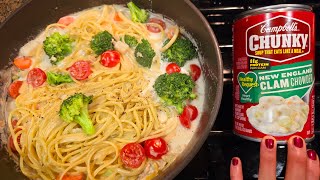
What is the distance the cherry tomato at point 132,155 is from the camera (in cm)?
228

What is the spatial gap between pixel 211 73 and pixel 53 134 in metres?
1.24

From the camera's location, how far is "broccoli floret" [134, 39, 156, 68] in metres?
2.48

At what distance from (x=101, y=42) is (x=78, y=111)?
23.0 inches

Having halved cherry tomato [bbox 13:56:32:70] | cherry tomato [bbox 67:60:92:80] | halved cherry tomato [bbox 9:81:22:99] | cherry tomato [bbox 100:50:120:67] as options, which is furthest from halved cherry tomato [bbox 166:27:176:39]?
halved cherry tomato [bbox 9:81:22:99]

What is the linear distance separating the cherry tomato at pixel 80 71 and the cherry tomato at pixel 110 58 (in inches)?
5.0

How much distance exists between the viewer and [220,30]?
292cm

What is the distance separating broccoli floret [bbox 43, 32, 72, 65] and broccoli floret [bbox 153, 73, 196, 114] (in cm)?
80

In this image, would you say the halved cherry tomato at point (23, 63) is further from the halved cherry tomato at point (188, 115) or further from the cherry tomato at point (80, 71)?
the halved cherry tomato at point (188, 115)

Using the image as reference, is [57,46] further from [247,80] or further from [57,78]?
[247,80]

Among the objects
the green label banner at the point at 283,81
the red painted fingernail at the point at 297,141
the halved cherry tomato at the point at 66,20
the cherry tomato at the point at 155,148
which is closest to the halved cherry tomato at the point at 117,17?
the halved cherry tomato at the point at 66,20

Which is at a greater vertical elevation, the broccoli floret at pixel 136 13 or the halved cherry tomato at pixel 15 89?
the broccoli floret at pixel 136 13

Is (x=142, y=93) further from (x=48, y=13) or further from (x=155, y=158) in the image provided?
(x=48, y=13)

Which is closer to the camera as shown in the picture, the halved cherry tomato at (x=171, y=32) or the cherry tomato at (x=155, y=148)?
the cherry tomato at (x=155, y=148)

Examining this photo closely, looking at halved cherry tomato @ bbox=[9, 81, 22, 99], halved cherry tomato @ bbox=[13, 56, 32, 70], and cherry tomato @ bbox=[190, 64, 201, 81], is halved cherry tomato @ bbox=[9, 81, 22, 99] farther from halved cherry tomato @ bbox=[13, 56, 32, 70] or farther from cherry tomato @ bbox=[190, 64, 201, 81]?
cherry tomato @ bbox=[190, 64, 201, 81]
